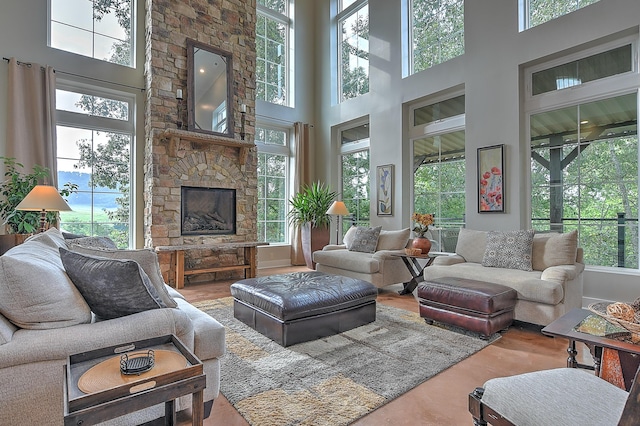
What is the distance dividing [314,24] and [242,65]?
8.82 ft

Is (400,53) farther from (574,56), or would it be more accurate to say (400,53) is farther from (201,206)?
(201,206)

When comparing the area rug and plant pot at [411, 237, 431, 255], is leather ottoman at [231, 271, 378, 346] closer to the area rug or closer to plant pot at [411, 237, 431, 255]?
the area rug

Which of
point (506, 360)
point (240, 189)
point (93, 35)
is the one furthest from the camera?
point (240, 189)

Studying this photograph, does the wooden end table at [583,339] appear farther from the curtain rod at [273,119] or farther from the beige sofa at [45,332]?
the curtain rod at [273,119]

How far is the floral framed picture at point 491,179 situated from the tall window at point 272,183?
3.91 metres

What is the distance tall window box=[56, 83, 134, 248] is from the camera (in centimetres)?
485

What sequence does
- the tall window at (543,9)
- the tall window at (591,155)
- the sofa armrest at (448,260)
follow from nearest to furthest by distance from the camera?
the tall window at (591,155)
the sofa armrest at (448,260)
the tall window at (543,9)

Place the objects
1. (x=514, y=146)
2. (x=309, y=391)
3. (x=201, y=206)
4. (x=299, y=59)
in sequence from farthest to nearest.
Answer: (x=299, y=59) → (x=201, y=206) → (x=514, y=146) → (x=309, y=391)

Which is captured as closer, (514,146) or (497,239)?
(497,239)

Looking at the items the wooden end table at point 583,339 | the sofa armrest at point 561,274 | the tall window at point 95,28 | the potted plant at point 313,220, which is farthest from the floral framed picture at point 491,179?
the tall window at point 95,28

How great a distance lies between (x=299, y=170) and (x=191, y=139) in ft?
8.21

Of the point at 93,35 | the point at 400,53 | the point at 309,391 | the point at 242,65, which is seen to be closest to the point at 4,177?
the point at 93,35

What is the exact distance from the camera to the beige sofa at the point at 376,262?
14.8ft

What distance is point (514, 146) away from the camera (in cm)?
447
